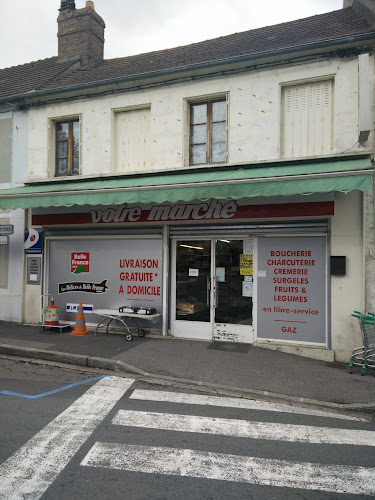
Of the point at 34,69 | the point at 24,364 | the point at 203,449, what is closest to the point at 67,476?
the point at 203,449

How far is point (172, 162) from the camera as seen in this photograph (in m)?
8.53

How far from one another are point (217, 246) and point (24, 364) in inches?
174

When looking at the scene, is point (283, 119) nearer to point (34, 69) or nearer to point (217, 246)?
point (217, 246)

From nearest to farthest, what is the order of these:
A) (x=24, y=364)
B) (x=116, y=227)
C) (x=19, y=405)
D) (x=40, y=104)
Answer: (x=19, y=405) < (x=24, y=364) < (x=116, y=227) < (x=40, y=104)

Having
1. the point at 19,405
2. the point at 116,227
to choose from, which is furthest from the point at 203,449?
the point at 116,227

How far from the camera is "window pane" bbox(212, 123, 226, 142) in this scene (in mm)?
8414

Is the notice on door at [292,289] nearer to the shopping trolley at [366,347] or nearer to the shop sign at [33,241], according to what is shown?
the shopping trolley at [366,347]

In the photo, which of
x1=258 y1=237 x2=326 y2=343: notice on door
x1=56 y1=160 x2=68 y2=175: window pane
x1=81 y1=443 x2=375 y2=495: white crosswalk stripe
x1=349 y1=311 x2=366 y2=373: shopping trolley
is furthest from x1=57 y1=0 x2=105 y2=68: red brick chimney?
x1=81 y1=443 x2=375 y2=495: white crosswalk stripe

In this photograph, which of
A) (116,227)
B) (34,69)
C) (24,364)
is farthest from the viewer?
(34,69)

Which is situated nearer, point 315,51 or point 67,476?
point 67,476

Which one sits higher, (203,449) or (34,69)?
(34,69)

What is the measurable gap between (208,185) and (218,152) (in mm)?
1792

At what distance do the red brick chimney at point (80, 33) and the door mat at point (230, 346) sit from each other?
9131mm

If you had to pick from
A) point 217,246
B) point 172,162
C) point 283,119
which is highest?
point 283,119
